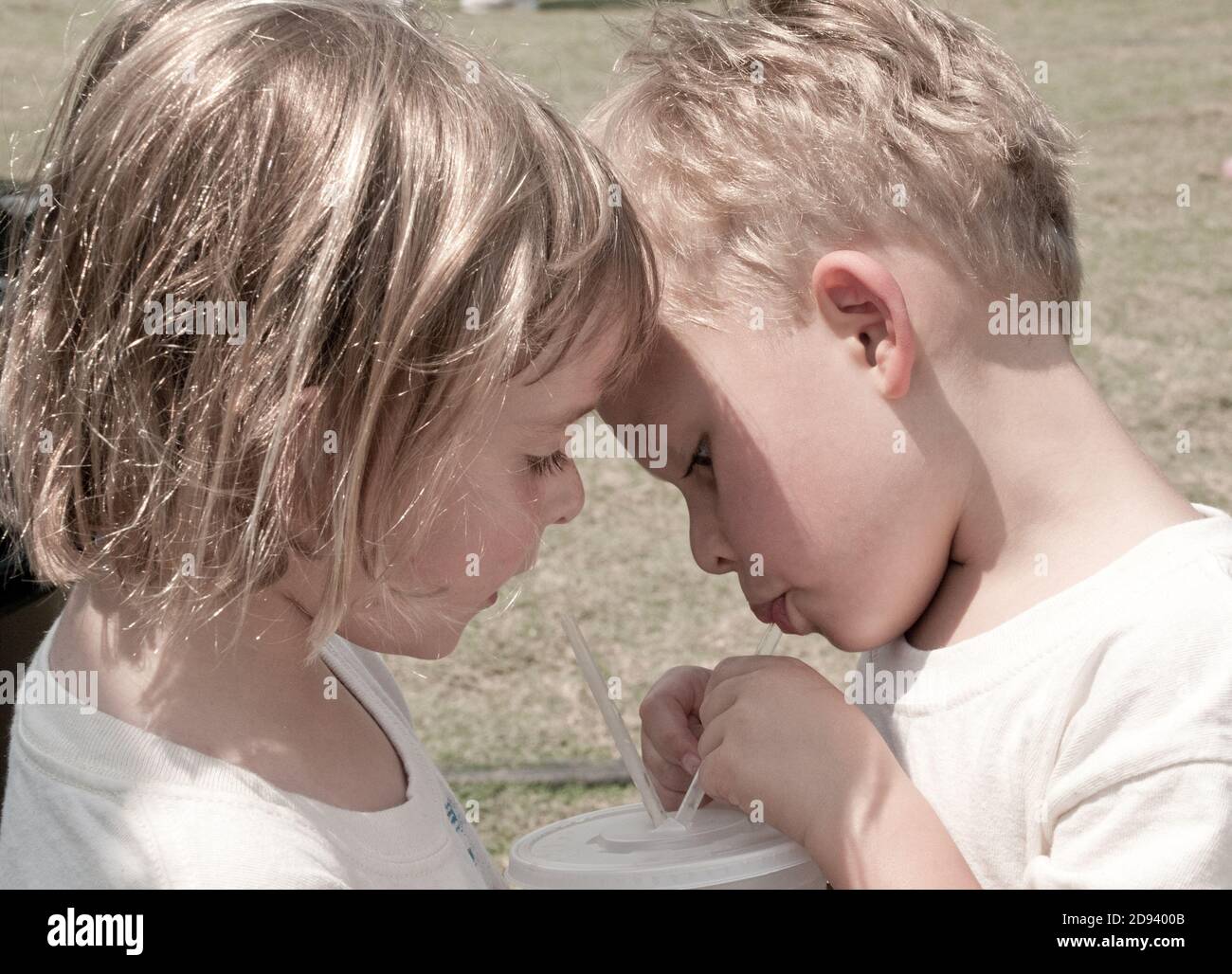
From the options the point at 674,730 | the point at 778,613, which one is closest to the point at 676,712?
the point at 674,730

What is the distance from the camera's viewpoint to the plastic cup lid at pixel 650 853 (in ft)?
4.13

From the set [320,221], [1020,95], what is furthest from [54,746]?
[1020,95]

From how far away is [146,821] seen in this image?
1141mm

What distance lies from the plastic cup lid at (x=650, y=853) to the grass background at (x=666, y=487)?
0.35m

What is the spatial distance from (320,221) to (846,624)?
71cm

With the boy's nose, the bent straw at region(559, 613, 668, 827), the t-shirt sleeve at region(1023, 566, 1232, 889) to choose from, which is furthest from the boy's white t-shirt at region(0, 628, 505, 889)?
the t-shirt sleeve at region(1023, 566, 1232, 889)

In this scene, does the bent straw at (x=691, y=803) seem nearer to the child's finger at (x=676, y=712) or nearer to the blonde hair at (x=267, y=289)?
the child's finger at (x=676, y=712)

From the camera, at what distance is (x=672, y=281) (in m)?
1.52

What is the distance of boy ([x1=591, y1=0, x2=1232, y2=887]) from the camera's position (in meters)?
1.35

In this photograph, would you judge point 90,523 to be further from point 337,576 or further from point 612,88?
point 612,88

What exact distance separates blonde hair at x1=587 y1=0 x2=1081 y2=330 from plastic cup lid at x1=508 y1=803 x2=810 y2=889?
21.1 inches

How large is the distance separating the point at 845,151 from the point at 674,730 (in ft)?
2.20

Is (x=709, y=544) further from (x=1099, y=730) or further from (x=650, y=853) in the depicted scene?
(x=1099, y=730)

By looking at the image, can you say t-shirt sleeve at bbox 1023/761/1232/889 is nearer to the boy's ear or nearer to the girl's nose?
the boy's ear
